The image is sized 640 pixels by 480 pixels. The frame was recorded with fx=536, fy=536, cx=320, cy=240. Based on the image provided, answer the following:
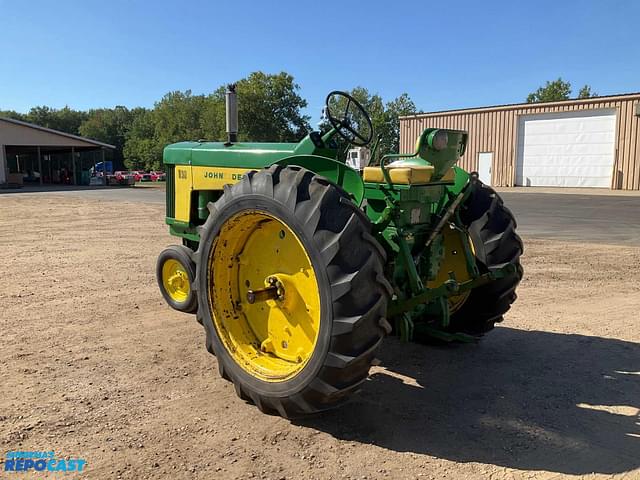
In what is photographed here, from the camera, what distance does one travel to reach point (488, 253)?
13.3 feet

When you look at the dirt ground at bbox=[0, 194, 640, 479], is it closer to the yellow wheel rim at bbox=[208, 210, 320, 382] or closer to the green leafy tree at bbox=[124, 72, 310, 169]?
the yellow wheel rim at bbox=[208, 210, 320, 382]

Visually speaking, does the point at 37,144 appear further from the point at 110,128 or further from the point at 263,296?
the point at 110,128

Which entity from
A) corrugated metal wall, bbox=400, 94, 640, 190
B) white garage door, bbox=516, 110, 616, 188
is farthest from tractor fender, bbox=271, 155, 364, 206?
white garage door, bbox=516, 110, 616, 188

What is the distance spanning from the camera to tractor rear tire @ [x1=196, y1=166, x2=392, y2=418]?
9.30 ft

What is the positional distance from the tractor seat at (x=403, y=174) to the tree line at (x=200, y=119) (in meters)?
20.8

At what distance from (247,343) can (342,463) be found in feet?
3.66

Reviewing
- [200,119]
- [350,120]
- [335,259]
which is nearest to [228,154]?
[350,120]

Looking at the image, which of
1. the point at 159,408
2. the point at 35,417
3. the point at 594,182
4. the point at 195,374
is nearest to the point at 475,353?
the point at 195,374

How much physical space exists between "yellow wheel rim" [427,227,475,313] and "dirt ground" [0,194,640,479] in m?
0.48

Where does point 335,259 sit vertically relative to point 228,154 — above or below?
below

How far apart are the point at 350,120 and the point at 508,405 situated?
2.51 meters

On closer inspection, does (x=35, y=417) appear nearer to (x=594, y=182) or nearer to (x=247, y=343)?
(x=247, y=343)

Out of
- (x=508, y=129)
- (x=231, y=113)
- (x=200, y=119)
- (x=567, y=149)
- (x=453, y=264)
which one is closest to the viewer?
(x=453, y=264)

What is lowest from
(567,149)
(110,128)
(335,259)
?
(335,259)
